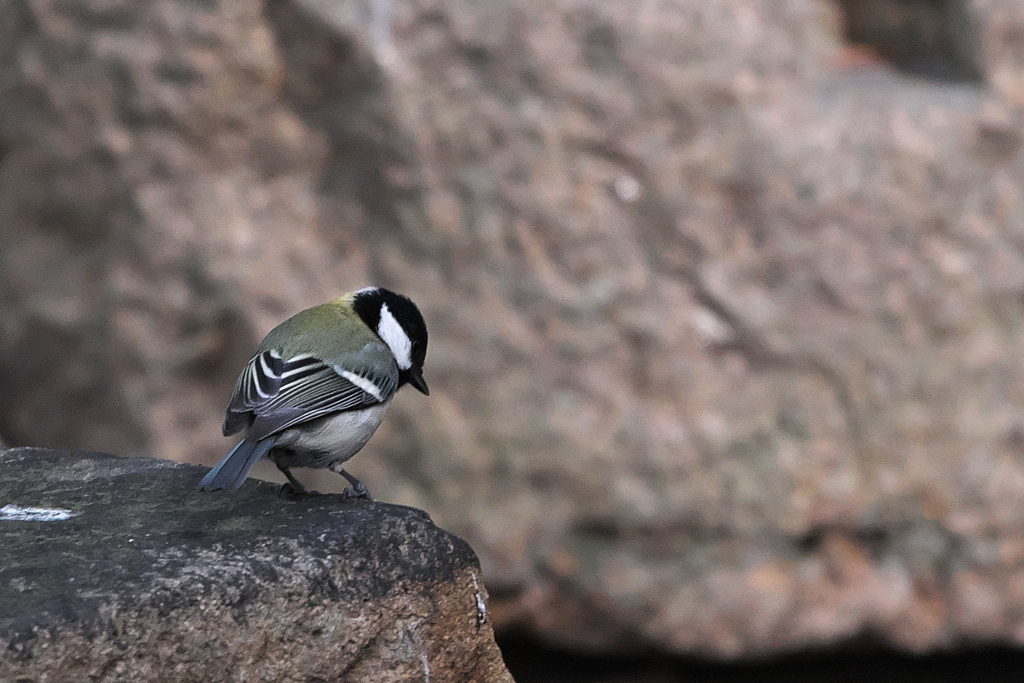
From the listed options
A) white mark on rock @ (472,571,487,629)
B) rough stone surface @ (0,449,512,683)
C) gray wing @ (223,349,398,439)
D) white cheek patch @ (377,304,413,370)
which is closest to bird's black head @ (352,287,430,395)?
white cheek patch @ (377,304,413,370)

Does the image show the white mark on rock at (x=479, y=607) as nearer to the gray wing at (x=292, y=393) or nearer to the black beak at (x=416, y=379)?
the gray wing at (x=292, y=393)

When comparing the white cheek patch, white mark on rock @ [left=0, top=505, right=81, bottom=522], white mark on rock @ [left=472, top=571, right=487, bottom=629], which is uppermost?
the white cheek patch

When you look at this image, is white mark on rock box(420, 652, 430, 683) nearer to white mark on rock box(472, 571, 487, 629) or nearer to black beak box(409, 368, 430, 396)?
white mark on rock box(472, 571, 487, 629)

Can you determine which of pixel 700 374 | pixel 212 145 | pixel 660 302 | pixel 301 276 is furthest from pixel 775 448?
pixel 212 145

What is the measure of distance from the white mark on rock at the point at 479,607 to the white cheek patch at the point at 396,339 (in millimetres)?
676

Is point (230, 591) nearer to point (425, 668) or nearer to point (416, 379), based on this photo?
point (425, 668)

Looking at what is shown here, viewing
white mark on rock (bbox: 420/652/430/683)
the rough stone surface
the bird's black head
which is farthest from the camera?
the bird's black head

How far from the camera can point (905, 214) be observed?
13.6 ft

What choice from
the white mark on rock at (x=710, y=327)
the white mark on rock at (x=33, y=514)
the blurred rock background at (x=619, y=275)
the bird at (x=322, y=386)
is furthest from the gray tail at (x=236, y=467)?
the white mark on rock at (x=710, y=327)

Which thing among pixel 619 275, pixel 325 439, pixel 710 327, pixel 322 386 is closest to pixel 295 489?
pixel 325 439

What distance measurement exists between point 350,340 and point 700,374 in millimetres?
1886

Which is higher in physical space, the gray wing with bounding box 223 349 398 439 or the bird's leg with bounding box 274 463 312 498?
the gray wing with bounding box 223 349 398 439

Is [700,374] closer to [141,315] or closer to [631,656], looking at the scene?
[631,656]

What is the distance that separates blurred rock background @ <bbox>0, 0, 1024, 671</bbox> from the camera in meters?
4.11
